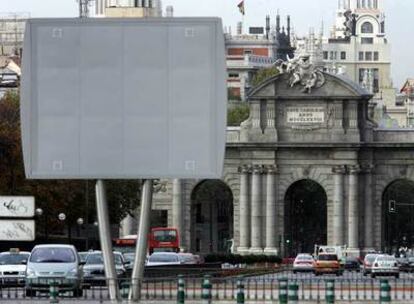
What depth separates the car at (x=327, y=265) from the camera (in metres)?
132

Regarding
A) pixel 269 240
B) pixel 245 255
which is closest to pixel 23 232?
pixel 245 255

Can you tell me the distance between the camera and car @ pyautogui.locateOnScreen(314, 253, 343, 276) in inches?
5212

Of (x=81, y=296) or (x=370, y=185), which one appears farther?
(x=370, y=185)

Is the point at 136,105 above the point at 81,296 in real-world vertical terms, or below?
above

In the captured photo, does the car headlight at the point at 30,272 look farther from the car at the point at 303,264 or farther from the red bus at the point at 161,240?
the red bus at the point at 161,240

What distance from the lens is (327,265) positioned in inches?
5305

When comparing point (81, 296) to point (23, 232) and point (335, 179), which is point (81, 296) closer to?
point (23, 232)

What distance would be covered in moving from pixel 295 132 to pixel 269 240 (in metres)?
7.65

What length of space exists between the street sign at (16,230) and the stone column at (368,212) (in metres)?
93.3

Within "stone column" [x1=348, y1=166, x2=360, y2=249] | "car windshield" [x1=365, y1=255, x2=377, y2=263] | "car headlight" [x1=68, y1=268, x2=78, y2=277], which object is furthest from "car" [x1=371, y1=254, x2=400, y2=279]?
"car headlight" [x1=68, y1=268, x2=78, y2=277]

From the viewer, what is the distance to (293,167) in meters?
168

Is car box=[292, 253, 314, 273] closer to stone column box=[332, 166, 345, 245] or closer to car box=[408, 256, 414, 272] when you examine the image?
car box=[408, 256, 414, 272]

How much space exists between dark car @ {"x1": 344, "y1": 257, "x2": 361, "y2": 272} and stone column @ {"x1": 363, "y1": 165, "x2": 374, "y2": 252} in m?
8.20

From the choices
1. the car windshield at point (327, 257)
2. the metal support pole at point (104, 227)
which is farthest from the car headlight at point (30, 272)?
the car windshield at point (327, 257)
